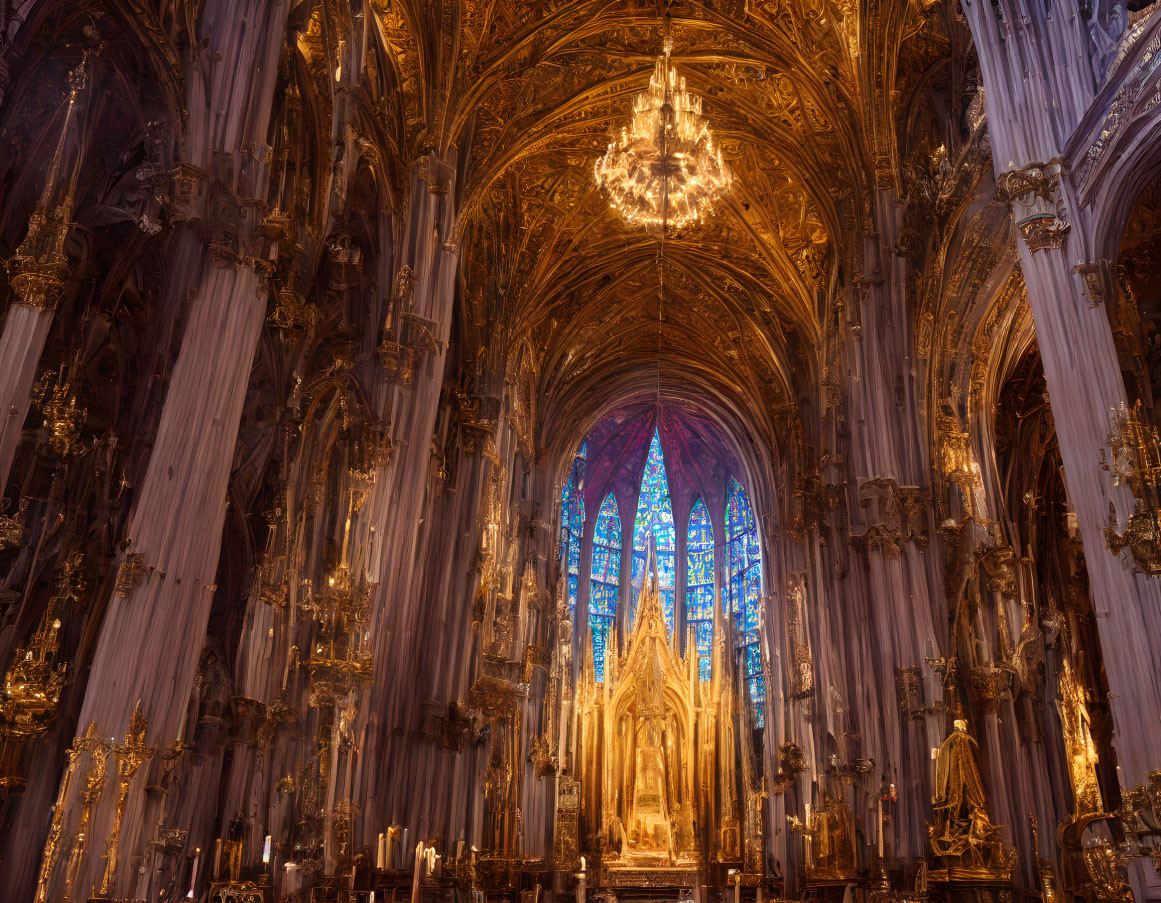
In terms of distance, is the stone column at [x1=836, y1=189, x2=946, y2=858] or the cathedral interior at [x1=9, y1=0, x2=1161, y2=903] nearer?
the cathedral interior at [x1=9, y1=0, x2=1161, y2=903]

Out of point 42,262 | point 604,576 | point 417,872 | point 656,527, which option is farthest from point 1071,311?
point 656,527

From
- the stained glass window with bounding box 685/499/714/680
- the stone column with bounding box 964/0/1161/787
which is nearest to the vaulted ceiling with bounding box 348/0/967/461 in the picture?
the stone column with bounding box 964/0/1161/787

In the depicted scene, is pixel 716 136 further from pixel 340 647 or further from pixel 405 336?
pixel 340 647

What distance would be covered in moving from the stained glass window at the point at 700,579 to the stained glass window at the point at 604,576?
2.60m

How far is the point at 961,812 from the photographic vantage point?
12219 millimetres

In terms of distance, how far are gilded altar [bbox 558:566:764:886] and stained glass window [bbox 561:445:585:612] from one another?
3.06m

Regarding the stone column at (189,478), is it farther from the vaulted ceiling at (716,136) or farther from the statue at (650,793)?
the statue at (650,793)

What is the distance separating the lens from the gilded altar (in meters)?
25.8

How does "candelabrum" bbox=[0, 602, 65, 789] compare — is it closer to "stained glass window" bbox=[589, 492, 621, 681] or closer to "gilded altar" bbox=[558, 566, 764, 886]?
"gilded altar" bbox=[558, 566, 764, 886]

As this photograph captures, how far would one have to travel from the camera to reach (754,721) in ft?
93.3

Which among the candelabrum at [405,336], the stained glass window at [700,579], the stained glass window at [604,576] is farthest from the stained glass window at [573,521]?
the candelabrum at [405,336]

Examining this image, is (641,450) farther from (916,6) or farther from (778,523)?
(916,6)

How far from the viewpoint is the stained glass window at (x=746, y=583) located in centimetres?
2950

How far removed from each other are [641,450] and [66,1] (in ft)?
88.5
